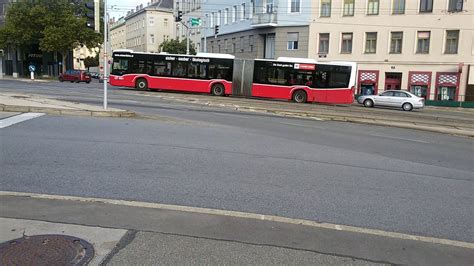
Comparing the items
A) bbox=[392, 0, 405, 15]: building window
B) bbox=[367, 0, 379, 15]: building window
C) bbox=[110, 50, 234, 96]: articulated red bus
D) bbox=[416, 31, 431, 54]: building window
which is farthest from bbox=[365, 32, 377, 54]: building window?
bbox=[110, 50, 234, 96]: articulated red bus

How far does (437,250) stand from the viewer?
4586 millimetres

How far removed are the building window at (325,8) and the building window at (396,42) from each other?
6.26 m

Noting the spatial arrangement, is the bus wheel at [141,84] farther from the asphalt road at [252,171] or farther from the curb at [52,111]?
the asphalt road at [252,171]

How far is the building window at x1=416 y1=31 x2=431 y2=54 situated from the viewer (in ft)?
128

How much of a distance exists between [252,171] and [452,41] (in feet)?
119

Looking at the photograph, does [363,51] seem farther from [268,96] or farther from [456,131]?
[456,131]

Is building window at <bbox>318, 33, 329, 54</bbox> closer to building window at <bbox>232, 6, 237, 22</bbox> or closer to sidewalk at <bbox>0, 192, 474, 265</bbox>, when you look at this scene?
building window at <bbox>232, 6, 237, 22</bbox>

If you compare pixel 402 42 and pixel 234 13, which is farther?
pixel 234 13

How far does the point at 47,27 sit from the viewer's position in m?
54.8

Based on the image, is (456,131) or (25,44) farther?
(25,44)

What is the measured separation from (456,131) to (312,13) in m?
27.6

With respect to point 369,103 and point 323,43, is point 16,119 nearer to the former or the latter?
point 369,103

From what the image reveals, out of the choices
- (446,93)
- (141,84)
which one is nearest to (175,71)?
(141,84)

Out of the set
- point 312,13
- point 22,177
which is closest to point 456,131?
point 22,177
